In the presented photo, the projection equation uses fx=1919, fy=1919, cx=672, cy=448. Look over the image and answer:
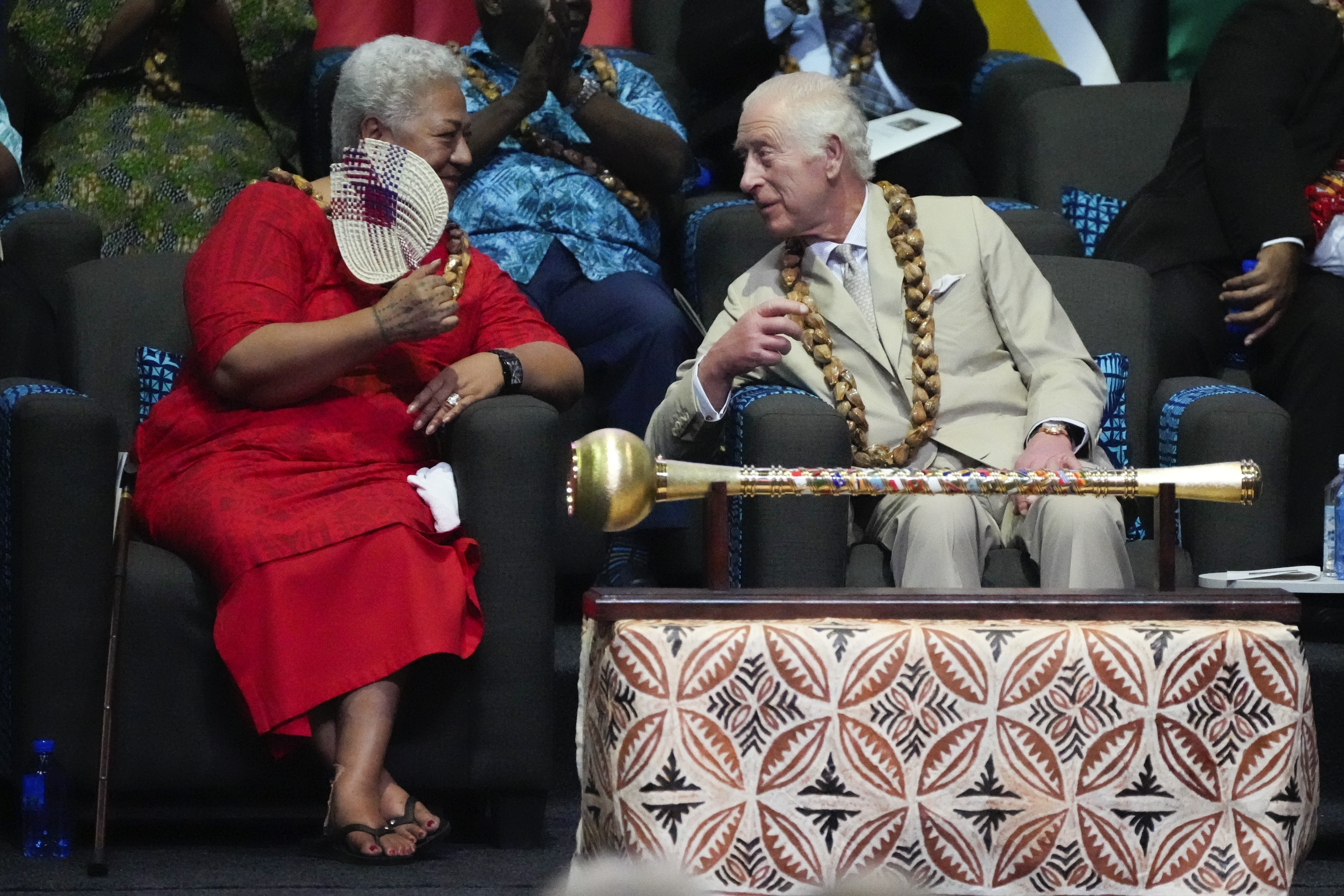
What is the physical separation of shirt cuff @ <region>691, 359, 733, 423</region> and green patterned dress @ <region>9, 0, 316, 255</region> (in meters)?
1.26

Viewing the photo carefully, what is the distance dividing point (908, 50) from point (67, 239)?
71.5 inches

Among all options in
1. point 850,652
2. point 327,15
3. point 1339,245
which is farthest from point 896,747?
point 327,15

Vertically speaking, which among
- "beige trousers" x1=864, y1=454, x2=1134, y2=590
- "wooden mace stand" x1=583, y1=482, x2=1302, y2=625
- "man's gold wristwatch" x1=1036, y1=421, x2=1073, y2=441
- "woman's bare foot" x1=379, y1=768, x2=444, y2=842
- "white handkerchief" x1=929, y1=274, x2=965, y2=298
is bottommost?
"woman's bare foot" x1=379, y1=768, x2=444, y2=842

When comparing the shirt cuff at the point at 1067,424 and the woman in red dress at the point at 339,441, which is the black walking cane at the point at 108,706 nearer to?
the woman in red dress at the point at 339,441

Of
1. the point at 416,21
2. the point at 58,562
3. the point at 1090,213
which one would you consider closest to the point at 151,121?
the point at 416,21

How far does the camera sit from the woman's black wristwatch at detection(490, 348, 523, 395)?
112 inches

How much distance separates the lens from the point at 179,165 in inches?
146

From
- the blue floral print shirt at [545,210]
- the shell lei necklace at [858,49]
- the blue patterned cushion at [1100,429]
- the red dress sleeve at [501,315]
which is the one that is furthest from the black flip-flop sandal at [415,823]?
the shell lei necklace at [858,49]

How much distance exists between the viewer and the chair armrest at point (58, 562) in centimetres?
263

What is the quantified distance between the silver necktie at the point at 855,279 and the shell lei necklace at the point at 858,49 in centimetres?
101

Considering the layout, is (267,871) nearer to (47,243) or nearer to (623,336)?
(623,336)

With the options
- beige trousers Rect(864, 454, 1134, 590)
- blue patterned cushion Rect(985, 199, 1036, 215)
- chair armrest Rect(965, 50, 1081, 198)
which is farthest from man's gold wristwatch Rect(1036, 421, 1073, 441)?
chair armrest Rect(965, 50, 1081, 198)

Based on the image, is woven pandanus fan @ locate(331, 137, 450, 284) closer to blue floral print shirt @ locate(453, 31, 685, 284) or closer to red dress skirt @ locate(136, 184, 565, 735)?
red dress skirt @ locate(136, 184, 565, 735)

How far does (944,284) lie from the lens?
3.05 m
